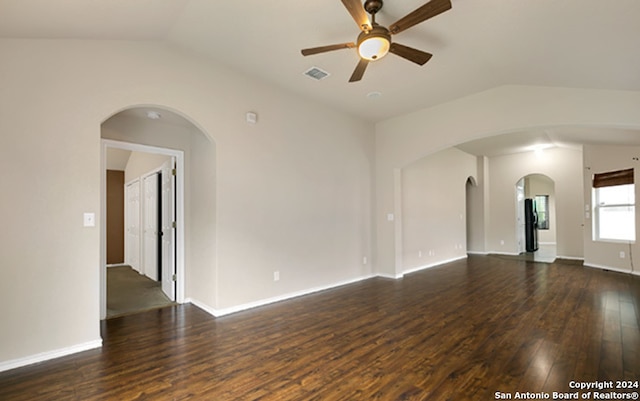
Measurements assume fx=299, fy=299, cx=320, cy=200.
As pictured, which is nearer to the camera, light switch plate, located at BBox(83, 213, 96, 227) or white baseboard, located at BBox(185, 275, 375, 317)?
light switch plate, located at BBox(83, 213, 96, 227)

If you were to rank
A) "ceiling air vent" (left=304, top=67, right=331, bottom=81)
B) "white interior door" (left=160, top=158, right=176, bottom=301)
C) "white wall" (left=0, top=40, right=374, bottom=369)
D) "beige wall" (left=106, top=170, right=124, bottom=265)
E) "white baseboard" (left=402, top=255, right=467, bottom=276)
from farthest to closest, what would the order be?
"beige wall" (left=106, top=170, right=124, bottom=265)
"white baseboard" (left=402, top=255, right=467, bottom=276)
"white interior door" (left=160, top=158, right=176, bottom=301)
"ceiling air vent" (left=304, top=67, right=331, bottom=81)
"white wall" (left=0, top=40, right=374, bottom=369)

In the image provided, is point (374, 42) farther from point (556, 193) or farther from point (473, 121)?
point (556, 193)

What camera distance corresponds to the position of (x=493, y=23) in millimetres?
2787

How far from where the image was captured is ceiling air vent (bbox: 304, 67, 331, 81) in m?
3.86

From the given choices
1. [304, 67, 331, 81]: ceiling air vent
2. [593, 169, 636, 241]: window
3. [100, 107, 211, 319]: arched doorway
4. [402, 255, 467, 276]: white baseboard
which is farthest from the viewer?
[402, 255, 467, 276]: white baseboard

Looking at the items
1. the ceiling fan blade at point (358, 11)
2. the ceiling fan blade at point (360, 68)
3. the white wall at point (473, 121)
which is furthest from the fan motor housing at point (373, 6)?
the white wall at point (473, 121)

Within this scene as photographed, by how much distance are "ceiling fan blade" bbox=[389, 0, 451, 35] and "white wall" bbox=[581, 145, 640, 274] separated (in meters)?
6.57

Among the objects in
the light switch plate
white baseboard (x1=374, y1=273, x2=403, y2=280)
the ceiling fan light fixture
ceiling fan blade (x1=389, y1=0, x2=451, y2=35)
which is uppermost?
ceiling fan blade (x1=389, y1=0, x2=451, y2=35)

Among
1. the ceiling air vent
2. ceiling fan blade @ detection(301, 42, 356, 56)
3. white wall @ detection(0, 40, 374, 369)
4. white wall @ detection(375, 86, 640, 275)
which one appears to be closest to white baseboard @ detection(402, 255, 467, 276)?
→ white wall @ detection(375, 86, 640, 275)

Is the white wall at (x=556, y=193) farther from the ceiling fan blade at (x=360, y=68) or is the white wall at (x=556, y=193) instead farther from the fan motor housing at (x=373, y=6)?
the fan motor housing at (x=373, y=6)

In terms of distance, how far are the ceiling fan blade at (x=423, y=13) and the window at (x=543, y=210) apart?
12789 mm

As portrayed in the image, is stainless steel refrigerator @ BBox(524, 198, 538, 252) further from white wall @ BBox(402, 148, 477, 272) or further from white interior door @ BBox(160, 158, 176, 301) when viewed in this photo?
white interior door @ BBox(160, 158, 176, 301)

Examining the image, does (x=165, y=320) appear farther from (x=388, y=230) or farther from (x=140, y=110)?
(x=388, y=230)

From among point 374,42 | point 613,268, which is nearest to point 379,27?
point 374,42
